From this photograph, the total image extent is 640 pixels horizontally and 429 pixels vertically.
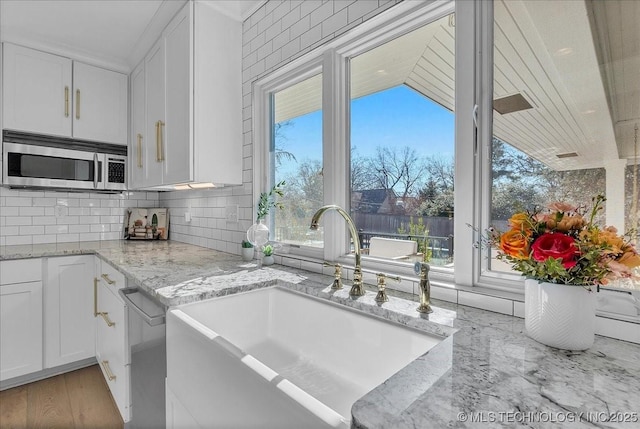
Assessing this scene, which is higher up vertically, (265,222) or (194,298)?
(265,222)

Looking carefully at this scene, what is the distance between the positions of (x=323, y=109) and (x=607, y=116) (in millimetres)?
1175

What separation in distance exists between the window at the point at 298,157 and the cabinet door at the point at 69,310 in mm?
1528

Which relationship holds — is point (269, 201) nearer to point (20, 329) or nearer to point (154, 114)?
point (154, 114)

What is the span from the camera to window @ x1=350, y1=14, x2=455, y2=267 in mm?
1331

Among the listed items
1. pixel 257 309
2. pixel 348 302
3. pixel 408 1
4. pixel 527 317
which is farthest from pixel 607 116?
pixel 257 309

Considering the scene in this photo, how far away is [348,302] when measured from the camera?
3.97 feet

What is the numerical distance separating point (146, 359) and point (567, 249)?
1.61 meters

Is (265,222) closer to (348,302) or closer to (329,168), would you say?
(329,168)

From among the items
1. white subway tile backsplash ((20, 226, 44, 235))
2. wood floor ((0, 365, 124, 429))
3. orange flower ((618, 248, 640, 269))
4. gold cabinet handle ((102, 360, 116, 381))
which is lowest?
wood floor ((0, 365, 124, 429))

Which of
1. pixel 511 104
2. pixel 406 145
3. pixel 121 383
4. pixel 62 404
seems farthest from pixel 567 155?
pixel 62 404

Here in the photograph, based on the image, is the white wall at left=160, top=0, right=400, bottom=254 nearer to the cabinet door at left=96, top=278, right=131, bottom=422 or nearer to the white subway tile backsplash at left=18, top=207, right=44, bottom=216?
the cabinet door at left=96, top=278, right=131, bottom=422

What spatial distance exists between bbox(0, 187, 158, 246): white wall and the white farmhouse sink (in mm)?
2408

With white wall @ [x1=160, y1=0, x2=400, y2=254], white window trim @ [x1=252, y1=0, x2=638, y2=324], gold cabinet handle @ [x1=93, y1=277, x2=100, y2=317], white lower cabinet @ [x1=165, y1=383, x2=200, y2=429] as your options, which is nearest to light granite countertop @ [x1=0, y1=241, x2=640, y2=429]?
white window trim @ [x1=252, y1=0, x2=638, y2=324]

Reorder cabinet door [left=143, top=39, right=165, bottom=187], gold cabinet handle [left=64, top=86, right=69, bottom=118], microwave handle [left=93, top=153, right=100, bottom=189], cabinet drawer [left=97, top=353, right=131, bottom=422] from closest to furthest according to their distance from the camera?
1. cabinet drawer [left=97, top=353, right=131, bottom=422]
2. cabinet door [left=143, top=39, right=165, bottom=187]
3. gold cabinet handle [left=64, top=86, right=69, bottom=118]
4. microwave handle [left=93, top=153, right=100, bottom=189]
